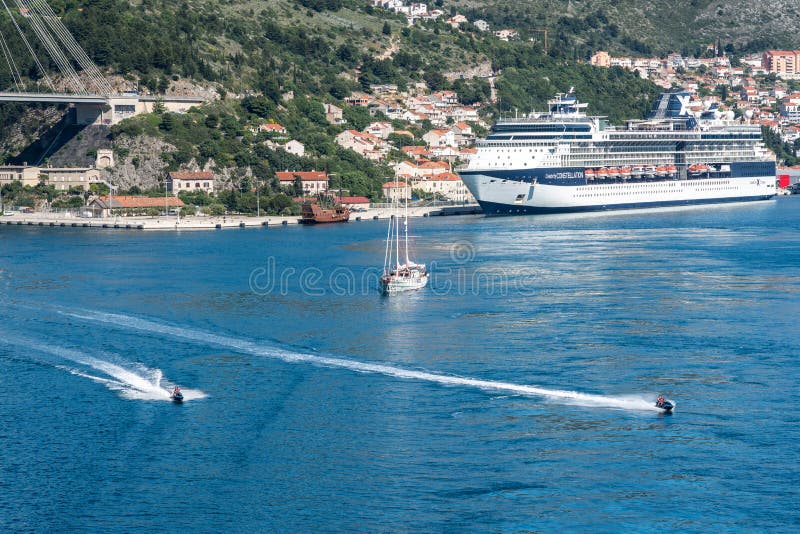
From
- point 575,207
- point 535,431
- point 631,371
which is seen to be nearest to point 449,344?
point 631,371

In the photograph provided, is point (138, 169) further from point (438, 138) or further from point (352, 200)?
point (438, 138)

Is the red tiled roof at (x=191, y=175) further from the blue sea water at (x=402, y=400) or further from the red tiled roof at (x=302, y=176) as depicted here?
the blue sea water at (x=402, y=400)

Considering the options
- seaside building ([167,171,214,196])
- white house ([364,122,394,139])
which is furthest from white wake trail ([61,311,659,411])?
white house ([364,122,394,139])

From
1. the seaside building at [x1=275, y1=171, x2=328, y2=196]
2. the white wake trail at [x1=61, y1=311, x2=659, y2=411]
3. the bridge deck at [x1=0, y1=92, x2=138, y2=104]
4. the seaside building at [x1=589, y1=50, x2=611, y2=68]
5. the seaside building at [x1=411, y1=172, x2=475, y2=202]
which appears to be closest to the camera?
the white wake trail at [x1=61, y1=311, x2=659, y2=411]

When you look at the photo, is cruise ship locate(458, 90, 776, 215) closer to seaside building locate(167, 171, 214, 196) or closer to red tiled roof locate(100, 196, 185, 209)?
seaside building locate(167, 171, 214, 196)

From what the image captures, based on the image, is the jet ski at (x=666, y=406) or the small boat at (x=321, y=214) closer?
the jet ski at (x=666, y=406)

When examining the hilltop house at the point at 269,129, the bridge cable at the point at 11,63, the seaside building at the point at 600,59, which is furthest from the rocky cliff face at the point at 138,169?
the seaside building at the point at 600,59
